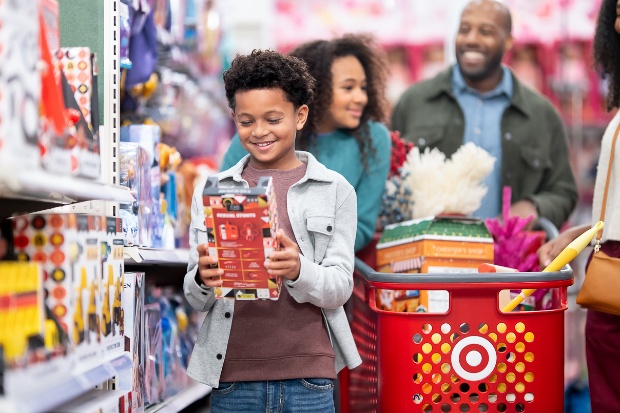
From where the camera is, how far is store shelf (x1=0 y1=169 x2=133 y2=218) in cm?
142

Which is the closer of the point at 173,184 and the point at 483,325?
the point at 483,325

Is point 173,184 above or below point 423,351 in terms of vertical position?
above

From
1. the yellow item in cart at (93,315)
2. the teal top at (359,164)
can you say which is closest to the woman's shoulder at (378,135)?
the teal top at (359,164)

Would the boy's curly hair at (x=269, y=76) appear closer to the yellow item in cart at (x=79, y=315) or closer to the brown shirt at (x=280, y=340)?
the brown shirt at (x=280, y=340)

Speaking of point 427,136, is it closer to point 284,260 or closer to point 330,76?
point 330,76

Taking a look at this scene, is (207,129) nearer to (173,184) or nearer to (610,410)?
(173,184)

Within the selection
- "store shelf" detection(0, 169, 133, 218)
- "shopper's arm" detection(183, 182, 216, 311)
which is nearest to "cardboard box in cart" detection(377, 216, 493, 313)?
"shopper's arm" detection(183, 182, 216, 311)

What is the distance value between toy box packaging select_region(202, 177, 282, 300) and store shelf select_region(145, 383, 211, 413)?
47.3 inches

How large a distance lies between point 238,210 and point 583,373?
8.99 ft

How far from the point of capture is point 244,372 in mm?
2193

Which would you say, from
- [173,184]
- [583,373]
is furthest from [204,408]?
[583,373]

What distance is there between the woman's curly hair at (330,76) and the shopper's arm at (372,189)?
29 mm

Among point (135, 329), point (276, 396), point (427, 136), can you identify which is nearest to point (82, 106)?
point (276, 396)

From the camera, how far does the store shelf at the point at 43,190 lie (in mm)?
1424
